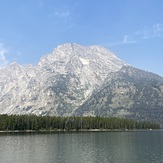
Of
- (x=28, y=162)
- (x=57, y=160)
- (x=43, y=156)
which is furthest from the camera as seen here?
(x=43, y=156)

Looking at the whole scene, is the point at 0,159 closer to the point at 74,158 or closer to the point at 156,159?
the point at 74,158

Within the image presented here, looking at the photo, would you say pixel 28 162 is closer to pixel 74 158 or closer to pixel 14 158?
pixel 14 158

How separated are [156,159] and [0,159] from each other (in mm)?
48833

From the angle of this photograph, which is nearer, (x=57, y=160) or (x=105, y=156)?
(x=57, y=160)

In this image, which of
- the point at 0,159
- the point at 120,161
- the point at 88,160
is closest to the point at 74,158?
the point at 88,160

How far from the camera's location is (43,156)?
100 meters

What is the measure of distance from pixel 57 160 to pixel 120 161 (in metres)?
19.1

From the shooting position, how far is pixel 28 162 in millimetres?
86500

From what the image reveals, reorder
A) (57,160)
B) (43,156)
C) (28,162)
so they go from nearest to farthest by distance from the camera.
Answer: (28,162) < (57,160) < (43,156)

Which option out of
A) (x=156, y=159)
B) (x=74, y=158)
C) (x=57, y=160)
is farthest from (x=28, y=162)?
(x=156, y=159)

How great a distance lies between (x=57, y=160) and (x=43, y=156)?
9.78m

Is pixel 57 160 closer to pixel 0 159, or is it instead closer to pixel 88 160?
pixel 88 160

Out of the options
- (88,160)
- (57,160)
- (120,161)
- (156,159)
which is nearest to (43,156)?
(57,160)

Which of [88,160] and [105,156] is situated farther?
[105,156]
